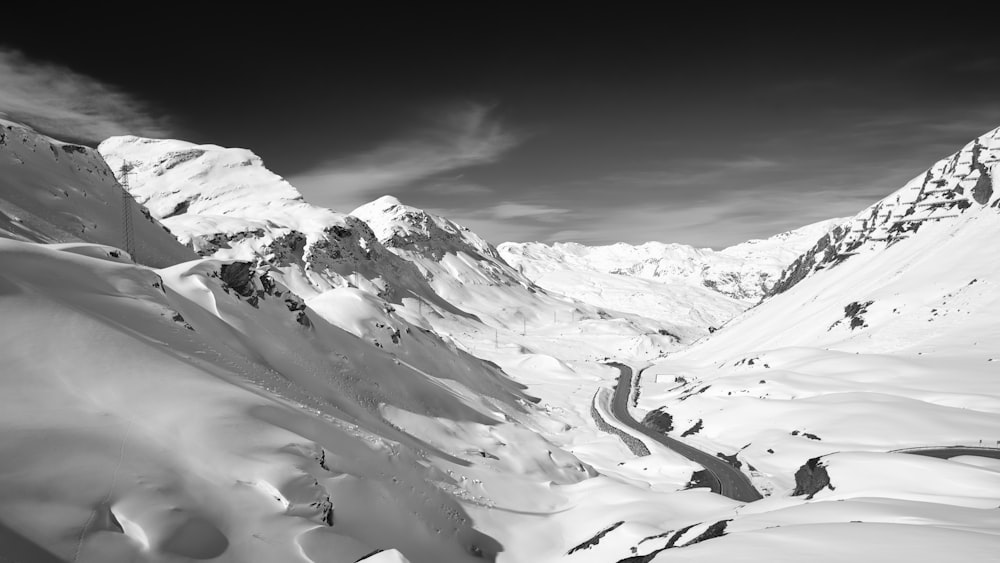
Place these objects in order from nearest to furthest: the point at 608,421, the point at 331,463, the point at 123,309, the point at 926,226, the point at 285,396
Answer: the point at 331,463, the point at 123,309, the point at 285,396, the point at 608,421, the point at 926,226

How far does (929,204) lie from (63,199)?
17460cm

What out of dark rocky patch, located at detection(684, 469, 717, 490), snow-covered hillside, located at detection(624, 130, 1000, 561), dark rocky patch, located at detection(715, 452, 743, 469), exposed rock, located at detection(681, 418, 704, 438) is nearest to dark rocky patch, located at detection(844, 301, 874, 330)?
snow-covered hillside, located at detection(624, 130, 1000, 561)

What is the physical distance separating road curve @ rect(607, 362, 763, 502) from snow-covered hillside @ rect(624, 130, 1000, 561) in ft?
5.81

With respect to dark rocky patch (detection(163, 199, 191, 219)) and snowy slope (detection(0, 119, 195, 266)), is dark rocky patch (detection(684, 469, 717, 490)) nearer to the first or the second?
snowy slope (detection(0, 119, 195, 266))

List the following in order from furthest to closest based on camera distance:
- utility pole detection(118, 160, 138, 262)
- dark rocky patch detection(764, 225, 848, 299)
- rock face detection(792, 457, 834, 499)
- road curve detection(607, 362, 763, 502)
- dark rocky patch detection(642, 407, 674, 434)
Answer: dark rocky patch detection(764, 225, 848, 299) → dark rocky patch detection(642, 407, 674, 434) → utility pole detection(118, 160, 138, 262) → road curve detection(607, 362, 763, 502) → rock face detection(792, 457, 834, 499)

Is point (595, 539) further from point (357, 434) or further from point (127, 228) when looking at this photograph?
point (127, 228)

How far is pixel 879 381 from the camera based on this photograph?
183ft

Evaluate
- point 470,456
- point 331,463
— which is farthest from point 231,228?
point 331,463

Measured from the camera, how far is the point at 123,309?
18594mm

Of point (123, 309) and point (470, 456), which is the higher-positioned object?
point (123, 309)

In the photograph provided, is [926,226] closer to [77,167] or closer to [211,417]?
[211,417]

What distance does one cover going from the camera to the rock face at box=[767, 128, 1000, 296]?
116 m

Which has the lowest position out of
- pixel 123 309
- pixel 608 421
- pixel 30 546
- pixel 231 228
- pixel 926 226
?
pixel 608 421

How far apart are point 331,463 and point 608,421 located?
55849 mm
